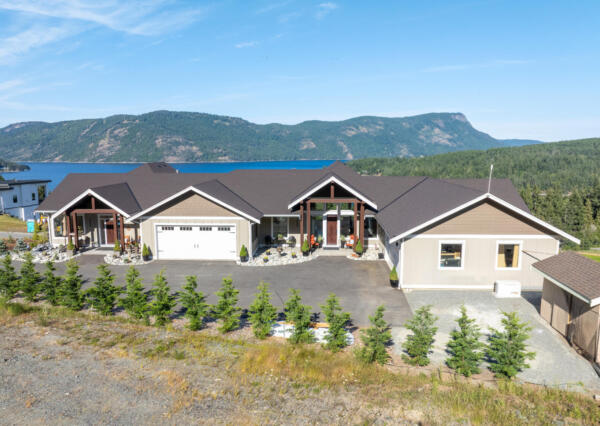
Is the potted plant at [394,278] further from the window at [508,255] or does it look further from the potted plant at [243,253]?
the potted plant at [243,253]

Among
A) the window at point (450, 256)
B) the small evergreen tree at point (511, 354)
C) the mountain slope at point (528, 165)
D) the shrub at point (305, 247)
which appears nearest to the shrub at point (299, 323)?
the small evergreen tree at point (511, 354)

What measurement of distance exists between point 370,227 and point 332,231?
114 inches

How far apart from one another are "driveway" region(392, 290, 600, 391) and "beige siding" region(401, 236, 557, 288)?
532 mm

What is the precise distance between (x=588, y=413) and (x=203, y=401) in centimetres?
949

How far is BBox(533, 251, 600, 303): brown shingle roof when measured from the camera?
1253cm

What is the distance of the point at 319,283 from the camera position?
20188 mm

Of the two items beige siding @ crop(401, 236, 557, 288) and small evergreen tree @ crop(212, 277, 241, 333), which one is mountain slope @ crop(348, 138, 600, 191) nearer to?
beige siding @ crop(401, 236, 557, 288)

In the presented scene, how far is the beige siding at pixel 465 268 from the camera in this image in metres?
18.6

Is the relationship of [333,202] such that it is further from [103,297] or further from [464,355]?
[464,355]

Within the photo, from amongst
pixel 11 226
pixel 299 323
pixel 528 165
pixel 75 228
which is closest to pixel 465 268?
pixel 299 323

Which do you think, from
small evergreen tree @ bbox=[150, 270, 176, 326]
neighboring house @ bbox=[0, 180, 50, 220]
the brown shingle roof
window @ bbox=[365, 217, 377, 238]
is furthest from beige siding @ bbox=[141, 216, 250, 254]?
neighboring house @ bbox=[0, 180, 50, 220]

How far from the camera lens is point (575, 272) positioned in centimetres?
1390

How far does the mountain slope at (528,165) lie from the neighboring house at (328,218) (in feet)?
273

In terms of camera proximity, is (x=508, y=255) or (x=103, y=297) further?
(x=508, y=255)
